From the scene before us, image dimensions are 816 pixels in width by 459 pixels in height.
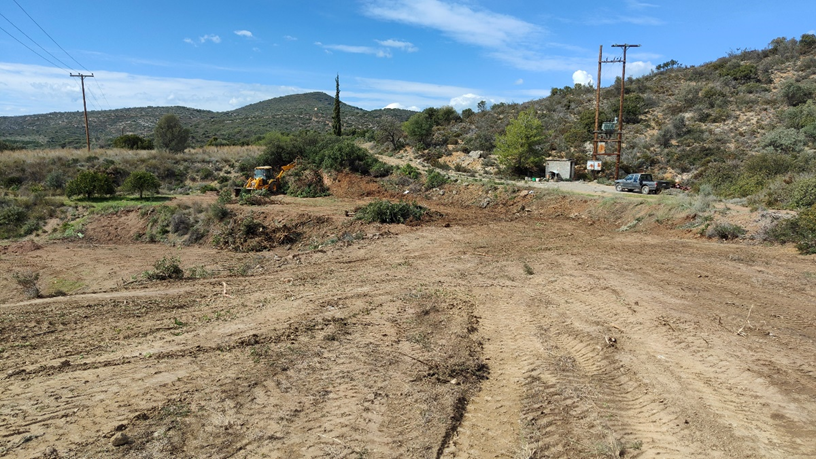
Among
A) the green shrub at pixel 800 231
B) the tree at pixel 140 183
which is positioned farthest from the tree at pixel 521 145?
the tree at pixel 140 183

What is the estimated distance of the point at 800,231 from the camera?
1377 centimetres

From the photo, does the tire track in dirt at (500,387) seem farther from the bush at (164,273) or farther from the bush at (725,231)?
the bush at (725,231)

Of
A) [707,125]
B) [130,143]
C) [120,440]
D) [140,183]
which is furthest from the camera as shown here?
[130,143]

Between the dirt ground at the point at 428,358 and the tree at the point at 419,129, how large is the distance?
1472 inches

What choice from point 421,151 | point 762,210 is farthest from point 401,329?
point 421,151

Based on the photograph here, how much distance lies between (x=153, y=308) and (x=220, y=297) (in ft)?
4.66

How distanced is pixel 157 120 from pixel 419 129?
80.4 m

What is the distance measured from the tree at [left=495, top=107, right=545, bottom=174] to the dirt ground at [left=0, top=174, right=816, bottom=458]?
22894 mm

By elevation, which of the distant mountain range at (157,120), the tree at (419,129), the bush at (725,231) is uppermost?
the distant mountain range at (157,120)

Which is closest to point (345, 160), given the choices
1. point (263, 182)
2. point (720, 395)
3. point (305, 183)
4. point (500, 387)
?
point (305, 183)

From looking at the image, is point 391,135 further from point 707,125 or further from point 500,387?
point 500,387

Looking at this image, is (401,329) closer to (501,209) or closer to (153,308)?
(153,308)

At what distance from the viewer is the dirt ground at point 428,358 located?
4.96 meters

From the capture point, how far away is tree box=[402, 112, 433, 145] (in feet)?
164
